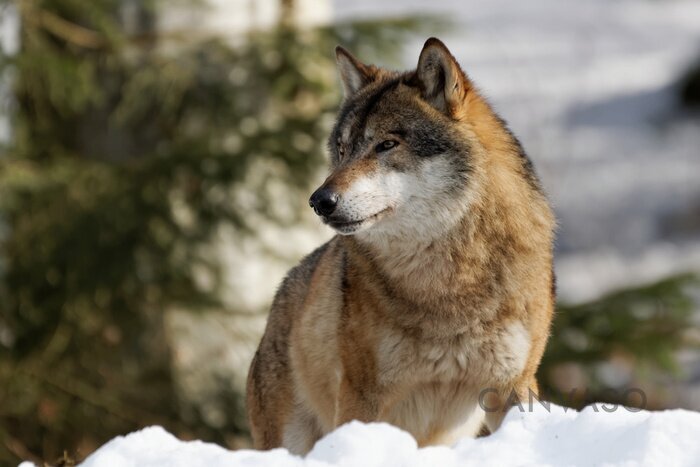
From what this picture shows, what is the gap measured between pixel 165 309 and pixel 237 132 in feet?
6.15

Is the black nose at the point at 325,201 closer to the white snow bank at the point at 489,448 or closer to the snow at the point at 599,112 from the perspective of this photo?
the white snow bank at the point at 489,448

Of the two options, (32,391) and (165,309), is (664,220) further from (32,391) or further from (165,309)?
(32,391)

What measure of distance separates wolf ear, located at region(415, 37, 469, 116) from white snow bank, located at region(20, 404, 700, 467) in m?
1.62

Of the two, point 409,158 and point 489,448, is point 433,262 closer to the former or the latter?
point 409,158

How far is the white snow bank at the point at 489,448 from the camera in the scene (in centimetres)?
332

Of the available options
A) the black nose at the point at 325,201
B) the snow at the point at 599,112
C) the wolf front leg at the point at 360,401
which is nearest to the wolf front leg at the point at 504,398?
the wolf front leg at the point at 360,401

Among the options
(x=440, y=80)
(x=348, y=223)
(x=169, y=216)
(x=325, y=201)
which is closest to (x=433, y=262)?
(x=348, y=223)

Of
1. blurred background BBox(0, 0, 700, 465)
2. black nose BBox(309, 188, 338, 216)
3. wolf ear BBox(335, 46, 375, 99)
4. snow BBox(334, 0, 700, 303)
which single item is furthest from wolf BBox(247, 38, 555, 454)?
snow BBox(334, 0, 700, 303)

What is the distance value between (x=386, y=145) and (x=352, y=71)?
2.41ft

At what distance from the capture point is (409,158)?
4602 millimetres

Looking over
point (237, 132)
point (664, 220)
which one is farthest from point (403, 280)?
point (664, 220)

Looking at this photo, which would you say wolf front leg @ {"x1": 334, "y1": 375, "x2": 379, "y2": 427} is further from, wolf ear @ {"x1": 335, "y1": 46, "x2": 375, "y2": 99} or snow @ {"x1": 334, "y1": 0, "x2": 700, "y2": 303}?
snow @ {"x1": 334, "y1": 0, "x2": 700, "y2": 303}

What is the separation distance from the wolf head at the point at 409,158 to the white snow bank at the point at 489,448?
1.17 meters

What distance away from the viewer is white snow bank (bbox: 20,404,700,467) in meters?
3.32
